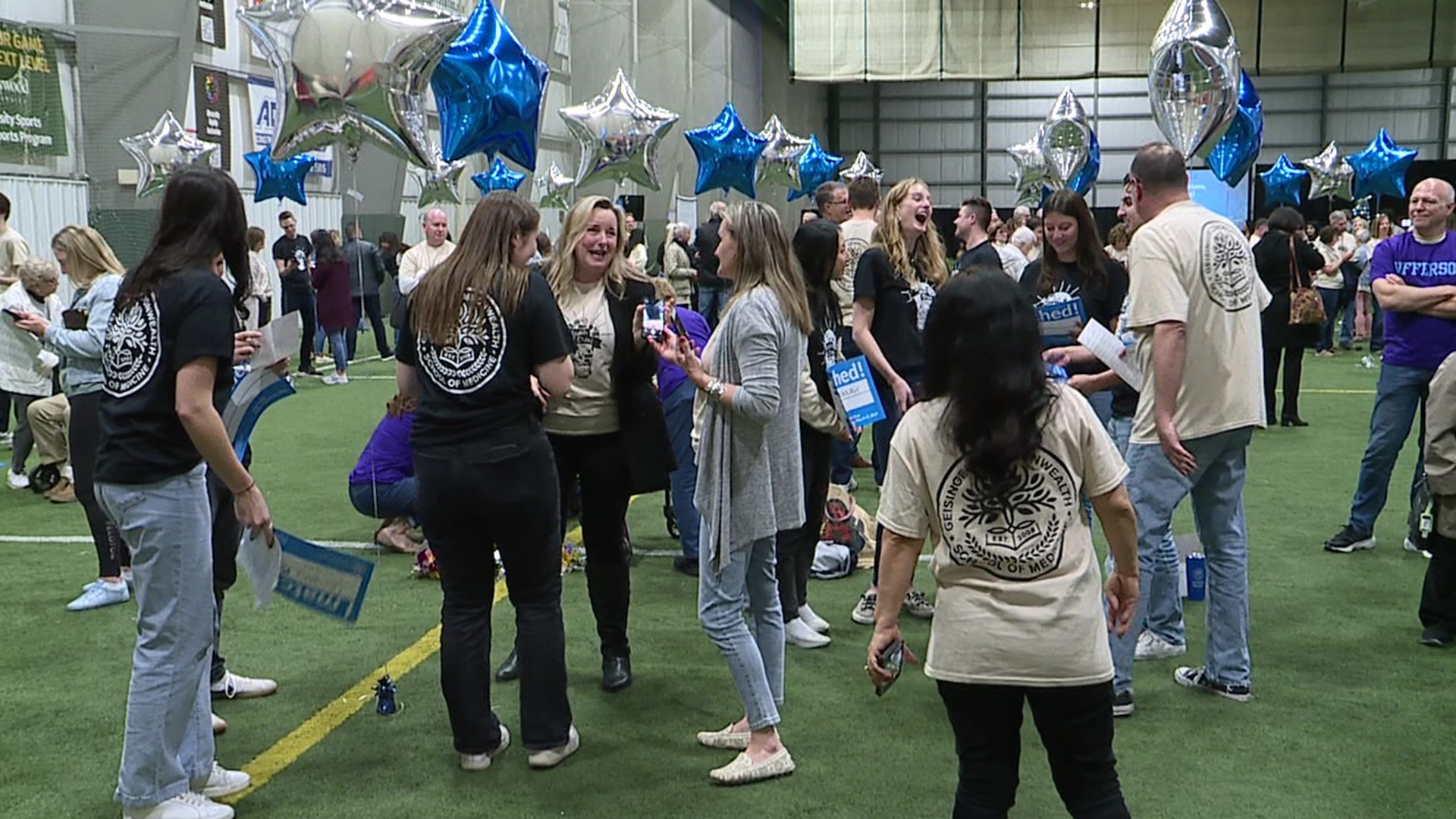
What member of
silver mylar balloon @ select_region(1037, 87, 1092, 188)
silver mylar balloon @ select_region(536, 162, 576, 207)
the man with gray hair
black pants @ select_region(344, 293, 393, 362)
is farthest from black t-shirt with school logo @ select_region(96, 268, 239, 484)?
silver mylar balloon @ select_region(1037, 87, 1092, 188)

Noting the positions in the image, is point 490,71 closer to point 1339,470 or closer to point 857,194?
point 857,194

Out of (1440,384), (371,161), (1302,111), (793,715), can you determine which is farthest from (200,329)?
(1302,111)

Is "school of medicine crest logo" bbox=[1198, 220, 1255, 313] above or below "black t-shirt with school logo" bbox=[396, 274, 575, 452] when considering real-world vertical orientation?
above

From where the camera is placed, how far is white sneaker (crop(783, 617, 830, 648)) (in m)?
5.02

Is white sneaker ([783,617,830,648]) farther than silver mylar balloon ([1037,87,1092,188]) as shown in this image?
No

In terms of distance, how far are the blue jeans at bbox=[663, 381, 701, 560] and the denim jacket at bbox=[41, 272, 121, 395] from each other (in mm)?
2401

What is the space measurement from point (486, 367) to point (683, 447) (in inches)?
97.9

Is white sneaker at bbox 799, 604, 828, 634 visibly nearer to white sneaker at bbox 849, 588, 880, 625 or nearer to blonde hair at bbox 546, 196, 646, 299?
white sneaker at bbox 849, 588, 880, 625

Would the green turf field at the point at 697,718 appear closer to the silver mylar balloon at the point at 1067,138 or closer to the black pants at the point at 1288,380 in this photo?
the black pants at the point at 1288,380

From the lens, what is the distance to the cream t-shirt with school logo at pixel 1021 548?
2480 millimetres

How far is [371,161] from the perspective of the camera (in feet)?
57.0

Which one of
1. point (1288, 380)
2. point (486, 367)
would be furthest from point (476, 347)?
point (1288, 380)

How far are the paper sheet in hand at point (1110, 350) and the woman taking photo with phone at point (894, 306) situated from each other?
1171mm

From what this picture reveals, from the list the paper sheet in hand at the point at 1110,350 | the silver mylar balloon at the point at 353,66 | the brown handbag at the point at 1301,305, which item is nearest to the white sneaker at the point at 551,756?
the paper sheet in hand at the point at 1110,350
